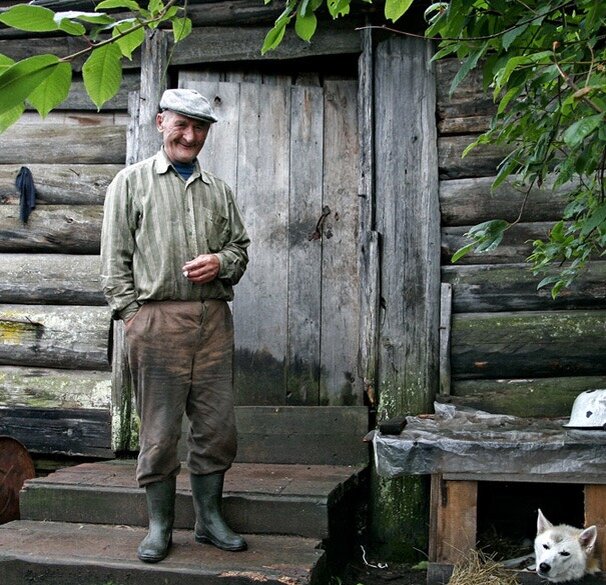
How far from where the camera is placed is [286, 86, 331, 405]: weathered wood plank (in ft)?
16.8

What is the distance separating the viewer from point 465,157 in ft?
15.9

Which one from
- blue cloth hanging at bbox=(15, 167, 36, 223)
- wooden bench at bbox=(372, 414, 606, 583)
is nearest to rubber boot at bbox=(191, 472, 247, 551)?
wooden bench at bbox=(372, 414, 606, 583)

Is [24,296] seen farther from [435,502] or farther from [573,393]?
[573,393]

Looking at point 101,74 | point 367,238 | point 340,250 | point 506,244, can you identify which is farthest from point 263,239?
point 101,74

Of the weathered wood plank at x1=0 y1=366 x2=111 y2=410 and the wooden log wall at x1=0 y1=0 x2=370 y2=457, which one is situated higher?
the wooden log wall at x1=0 y1=0 x2=370 y2=457

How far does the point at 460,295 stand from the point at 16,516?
309 cm

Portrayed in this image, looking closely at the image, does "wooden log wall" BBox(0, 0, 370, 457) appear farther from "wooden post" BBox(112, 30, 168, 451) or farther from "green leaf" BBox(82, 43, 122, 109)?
"green leaf" BBox(82, 43, 122, 109)

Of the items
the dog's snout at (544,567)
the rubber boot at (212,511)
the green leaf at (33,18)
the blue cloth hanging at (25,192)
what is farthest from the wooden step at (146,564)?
the green leaf at (33,18)

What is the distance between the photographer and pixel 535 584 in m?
3.70

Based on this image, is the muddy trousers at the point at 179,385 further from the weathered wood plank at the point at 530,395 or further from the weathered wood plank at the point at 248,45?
the weathered wood plank at the point at 248,45

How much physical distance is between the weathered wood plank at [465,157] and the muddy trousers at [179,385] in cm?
197

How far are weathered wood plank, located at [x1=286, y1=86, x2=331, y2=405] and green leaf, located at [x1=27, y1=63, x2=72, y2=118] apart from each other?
3.99 m

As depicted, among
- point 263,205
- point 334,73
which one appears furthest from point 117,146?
point 334,73

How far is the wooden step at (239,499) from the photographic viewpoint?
12.5 feet
